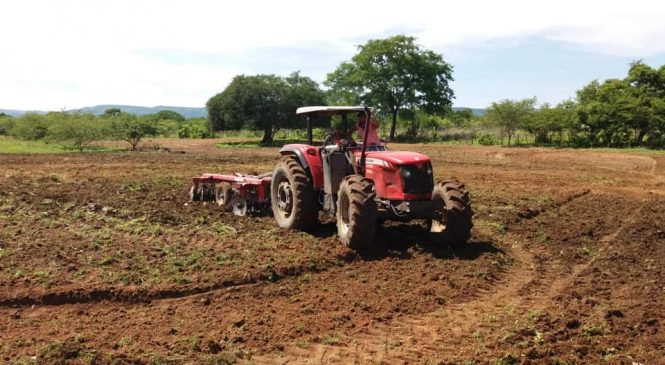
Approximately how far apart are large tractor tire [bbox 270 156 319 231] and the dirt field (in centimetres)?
31

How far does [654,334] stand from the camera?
5.48 metres

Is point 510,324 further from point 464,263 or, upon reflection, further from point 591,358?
point 464,263

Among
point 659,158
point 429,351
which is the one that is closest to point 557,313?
point 429,351

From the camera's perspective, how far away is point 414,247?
27.6 feet

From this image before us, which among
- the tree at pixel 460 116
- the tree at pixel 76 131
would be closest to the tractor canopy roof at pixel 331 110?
the tree at pixel 76 131

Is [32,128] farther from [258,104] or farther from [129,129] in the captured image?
[258,104]

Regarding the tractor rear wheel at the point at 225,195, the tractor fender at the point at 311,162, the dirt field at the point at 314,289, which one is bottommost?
the dirt field at the point at 314,289

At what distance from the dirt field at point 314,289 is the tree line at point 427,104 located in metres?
28.1

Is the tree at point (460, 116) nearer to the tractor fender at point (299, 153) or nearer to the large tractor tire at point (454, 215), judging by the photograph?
the tractor fender at point (299, 153)

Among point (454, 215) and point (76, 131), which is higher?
point (76, 131)

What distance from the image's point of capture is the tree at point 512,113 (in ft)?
144

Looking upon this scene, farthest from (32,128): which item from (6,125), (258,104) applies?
(258,104)

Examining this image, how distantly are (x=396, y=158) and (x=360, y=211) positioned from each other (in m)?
1.02

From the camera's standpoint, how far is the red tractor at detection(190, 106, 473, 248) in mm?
8086
